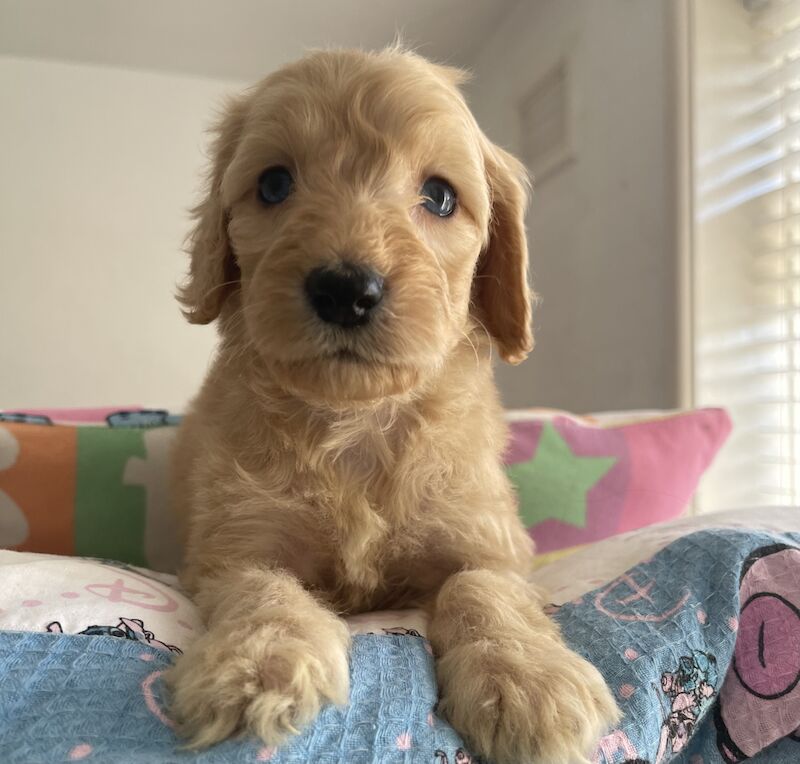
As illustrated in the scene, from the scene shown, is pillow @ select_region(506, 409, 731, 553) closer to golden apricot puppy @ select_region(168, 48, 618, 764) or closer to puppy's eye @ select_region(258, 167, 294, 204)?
golden apricot puppy @ select_region(168, 48, 618, 764)

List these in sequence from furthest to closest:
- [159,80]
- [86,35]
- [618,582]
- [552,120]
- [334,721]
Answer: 1. [159,80]
2. [86,35]
3. [552,120]
4. [618,582]
5. [334,721]

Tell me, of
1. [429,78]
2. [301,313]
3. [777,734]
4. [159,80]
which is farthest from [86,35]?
[777,734]

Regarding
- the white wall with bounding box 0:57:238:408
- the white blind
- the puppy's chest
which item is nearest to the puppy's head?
the puppy's chest

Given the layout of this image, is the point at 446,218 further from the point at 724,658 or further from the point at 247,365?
the point at 724,658

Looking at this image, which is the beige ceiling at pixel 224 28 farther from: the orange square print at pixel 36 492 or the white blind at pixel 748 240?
the orange square print at pixel 36 492

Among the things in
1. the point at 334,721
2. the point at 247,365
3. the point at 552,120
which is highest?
the point at 552,120

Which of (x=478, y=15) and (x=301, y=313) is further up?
(x=478, y=15)

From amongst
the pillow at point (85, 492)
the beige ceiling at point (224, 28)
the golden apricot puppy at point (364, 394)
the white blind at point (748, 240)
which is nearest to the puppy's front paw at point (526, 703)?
the golden apricot puppy at point (364, 394)
